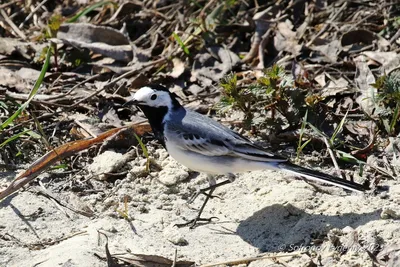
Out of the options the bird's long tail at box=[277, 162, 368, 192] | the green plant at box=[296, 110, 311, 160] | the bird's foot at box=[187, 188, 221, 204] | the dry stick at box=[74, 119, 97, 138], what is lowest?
the bird's foot at box=[187, 188, 221, 204]

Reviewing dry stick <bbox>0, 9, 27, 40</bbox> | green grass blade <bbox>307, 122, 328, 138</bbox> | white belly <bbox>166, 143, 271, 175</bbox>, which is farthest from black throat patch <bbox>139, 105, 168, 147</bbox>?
dry stick <bbox>0, 9, 27, 40</bbox>

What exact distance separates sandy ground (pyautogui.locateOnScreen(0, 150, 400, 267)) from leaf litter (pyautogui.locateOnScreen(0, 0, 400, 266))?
0.05ft

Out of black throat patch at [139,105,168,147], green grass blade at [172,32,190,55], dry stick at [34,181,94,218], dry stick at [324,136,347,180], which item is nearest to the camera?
dry stick at [34,181,94,218]

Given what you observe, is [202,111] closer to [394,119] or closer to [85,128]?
[85,128]

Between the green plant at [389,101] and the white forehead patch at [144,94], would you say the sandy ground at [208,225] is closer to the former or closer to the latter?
the white forehead patch at [144,94]

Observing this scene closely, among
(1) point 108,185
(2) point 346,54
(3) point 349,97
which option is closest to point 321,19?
(2) point 346,54

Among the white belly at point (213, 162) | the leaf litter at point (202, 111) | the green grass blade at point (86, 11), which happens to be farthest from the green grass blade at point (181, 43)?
the white belly at point (213, 162)

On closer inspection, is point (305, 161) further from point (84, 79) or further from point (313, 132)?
point (84, 79)

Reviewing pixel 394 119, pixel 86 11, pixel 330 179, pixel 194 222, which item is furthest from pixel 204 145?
pixel 86 11

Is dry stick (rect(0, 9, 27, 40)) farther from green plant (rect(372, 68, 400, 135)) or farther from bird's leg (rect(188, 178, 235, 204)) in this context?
green plant (rect(372, 68, 400, 135))

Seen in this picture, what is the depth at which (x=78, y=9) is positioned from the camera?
990 centimetres

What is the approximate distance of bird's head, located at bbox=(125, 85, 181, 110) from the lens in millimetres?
7000

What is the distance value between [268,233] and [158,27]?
3.94 meters

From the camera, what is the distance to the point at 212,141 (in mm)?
6730
